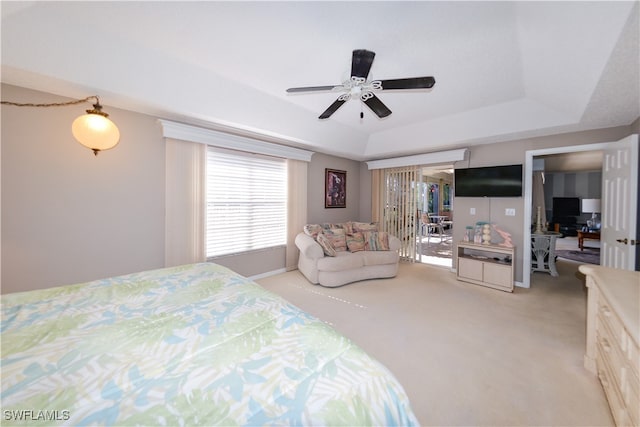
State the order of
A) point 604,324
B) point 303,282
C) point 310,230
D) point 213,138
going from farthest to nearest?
point 310,230, point 303,282, point 213,138, point 604,324

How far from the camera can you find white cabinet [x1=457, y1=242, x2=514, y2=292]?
139 inches

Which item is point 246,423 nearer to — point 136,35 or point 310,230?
point 136,35

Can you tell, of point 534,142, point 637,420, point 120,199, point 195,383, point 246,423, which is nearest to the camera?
point 246,423

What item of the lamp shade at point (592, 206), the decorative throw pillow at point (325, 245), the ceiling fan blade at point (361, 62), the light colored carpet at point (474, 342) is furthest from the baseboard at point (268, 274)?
the lamp shade at point (592, 206)

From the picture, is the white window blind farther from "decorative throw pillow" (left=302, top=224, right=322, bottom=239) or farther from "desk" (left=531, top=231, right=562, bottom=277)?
"desk" (left=531, top=231, right=562, bottom=277)

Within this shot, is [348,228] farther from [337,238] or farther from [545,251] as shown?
[545,251]

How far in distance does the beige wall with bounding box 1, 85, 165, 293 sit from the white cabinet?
4596mm

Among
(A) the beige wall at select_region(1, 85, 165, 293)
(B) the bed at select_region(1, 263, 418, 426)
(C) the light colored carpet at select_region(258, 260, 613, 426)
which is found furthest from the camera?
(A) the beige wall at select_region(1, 85, 165, 293)

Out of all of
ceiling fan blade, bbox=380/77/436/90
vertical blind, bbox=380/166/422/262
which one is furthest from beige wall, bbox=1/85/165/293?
vertical blind, bbox=380/166/422/262

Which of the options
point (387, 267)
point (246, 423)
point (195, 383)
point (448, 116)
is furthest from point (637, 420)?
point (448, 116)

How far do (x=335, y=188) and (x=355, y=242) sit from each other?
149 cm

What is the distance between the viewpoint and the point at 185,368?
84cm

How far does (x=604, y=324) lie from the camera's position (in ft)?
5.38

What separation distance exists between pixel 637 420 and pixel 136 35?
3997 millimetres
